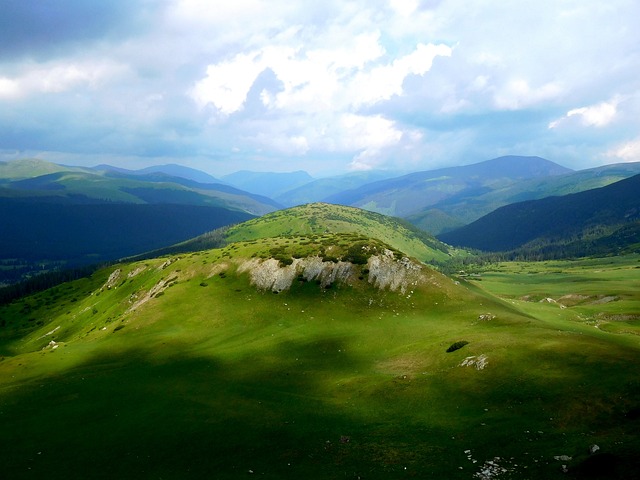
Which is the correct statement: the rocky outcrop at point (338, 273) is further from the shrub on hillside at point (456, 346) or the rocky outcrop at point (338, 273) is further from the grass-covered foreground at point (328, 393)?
the shrub on hillside at point (456, 346)

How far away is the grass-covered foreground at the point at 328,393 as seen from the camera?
31.2 m

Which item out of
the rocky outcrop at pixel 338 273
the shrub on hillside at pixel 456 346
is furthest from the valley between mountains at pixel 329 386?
→ the rocky outcrop at pixel 338 273

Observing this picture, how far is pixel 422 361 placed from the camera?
5372 cm

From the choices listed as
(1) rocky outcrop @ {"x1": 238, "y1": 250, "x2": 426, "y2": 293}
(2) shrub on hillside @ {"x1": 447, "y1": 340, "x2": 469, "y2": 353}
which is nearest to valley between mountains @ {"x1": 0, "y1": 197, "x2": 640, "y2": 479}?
(2) shrub on hillside @ {"x1": 447, "y1": 340, "x2": 469, "y2": 353}

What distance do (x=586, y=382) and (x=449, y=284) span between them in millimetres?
58999

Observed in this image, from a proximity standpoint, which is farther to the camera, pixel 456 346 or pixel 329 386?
pixel 456 346

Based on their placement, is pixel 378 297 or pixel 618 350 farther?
pixel 378 297

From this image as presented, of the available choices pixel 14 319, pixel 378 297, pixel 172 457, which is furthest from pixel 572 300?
pixel 14 319

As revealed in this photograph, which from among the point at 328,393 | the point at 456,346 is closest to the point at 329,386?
the point at 328,393

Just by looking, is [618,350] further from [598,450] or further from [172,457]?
[172,457]

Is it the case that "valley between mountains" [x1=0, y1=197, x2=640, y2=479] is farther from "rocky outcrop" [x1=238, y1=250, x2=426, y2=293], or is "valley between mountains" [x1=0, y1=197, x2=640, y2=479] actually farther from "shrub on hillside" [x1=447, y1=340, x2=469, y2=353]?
"rocky outcrop" [x1=238, y1=250, x2=426, y2=293]

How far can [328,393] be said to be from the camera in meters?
49.7

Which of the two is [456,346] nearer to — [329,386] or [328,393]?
[329,386]

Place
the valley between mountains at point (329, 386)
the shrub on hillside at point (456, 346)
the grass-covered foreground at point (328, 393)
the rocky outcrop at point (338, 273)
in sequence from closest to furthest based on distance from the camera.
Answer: the grass-covered foreground at point (328, 393) < the valley between mountains at point (329, 386) < the shrub on hillside at point (456, 346) < the rocky outcrop at point (338, 273)
